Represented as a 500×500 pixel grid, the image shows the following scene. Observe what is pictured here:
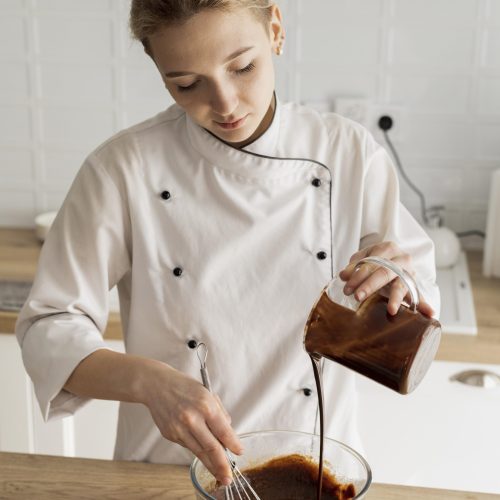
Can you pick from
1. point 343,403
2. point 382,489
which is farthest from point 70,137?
point 382,489

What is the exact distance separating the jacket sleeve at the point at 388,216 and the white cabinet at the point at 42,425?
3.20ft

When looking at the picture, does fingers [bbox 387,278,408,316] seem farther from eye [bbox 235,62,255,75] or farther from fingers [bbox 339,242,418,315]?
eye [bbox 235,62,255,75]

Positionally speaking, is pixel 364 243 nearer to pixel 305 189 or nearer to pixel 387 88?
pixel 305 189

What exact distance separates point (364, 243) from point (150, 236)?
363mm

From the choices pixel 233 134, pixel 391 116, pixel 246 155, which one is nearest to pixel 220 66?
pixel 233 134

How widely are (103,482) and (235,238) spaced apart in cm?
43

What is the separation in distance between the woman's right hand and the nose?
359 mm

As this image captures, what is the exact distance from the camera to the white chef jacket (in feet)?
A: 4.42

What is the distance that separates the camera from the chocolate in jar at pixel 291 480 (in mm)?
1026

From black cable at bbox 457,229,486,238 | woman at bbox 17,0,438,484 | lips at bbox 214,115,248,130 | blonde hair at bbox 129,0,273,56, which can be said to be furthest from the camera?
black cable at bbox 457,229,486,238

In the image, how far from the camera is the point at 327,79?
2312 mm

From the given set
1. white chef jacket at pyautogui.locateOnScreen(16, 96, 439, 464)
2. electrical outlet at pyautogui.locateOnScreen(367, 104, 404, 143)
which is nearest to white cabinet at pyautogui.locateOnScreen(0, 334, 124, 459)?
white chef jacket at pyautogui.locateOnScreen(16, 96, 439, 464)

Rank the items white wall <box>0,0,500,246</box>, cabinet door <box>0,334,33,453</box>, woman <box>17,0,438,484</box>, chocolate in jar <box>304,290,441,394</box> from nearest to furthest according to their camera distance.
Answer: chocolate in jar <box>304,290,441,394</box> → woman <box>17,0,438,484</box> → cabinet door <box>0,334,33,453</box> → white wall <box>0,0,500,246</box>

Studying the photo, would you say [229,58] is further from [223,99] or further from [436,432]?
[436,432]
